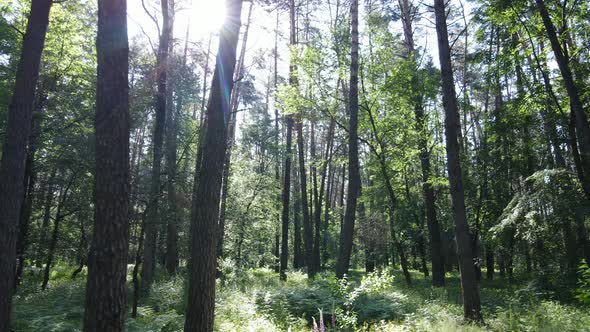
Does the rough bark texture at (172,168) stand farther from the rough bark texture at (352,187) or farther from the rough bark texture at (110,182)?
the rough bark texture at (110,182)

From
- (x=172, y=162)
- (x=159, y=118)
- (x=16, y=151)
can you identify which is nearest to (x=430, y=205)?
(x=172, y=162)

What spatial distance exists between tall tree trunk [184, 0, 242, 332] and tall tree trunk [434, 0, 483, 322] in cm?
519

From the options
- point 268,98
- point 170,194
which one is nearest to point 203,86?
point 268,98

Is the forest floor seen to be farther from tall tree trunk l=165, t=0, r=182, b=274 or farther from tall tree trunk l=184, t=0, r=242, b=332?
tall tree trunk l=165, t=0, r=182, b=274

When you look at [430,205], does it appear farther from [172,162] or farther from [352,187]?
[172,162]

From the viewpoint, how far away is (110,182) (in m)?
4.21

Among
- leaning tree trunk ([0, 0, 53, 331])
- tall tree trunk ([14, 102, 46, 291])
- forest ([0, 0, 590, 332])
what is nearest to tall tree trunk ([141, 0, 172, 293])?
forest ([0, 0, 590, 332])

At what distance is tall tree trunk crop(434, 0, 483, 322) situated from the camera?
Answer: 8.09 metres

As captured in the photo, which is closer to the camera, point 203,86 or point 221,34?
point 221,34

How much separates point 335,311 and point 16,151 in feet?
20.6

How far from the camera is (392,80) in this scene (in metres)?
15.3

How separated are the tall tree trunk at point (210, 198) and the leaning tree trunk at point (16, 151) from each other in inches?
125

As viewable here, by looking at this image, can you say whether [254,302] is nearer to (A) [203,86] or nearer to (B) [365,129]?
(B) [365,129]

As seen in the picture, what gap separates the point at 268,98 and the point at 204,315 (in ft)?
88.8
